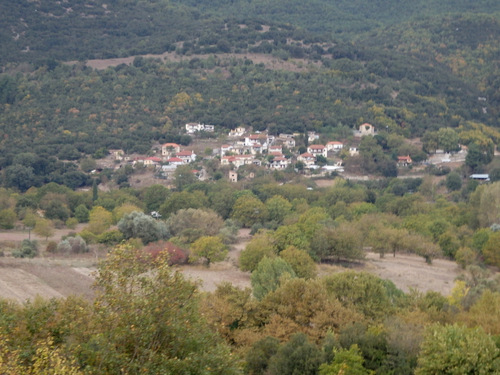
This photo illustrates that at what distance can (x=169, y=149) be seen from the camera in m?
72.6

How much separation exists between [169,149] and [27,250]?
37.7m

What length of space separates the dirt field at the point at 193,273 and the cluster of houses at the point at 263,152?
27506 mm

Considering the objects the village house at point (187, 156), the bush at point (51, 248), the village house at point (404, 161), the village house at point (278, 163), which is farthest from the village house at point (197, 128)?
the bush at point (51, 248)

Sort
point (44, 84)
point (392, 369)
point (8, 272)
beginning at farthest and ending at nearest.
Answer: point (44, 84), point (8, 272), point (392, 369)

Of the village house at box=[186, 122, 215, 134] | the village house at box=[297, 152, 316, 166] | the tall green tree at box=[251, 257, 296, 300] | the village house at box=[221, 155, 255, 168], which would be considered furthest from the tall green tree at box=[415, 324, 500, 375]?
the village house at box=[186, 122, 215, 134]

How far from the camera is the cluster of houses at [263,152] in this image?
223 ft

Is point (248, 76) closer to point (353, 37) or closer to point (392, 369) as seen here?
point (353, 37)

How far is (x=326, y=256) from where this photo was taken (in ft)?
123

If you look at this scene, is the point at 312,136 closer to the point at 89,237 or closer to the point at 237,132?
the point at 237,132

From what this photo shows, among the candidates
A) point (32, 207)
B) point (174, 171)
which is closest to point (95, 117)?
point (174, 171)

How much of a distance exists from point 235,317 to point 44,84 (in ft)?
229

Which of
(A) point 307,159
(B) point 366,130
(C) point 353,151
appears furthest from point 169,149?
(B) point 366,130

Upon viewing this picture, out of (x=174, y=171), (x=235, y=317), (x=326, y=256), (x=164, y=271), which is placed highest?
(x=164, y=271)

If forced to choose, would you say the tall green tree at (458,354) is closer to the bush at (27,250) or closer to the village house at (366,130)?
the bush at (27,250)
